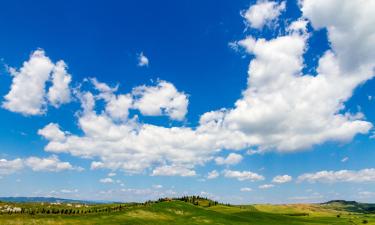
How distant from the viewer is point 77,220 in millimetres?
179625

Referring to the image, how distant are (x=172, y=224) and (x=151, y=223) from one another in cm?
1183

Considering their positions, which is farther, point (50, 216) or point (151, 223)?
point (151, 223)

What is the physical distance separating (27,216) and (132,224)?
4872 cm

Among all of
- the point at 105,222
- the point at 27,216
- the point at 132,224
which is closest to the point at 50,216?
the point at 27,216

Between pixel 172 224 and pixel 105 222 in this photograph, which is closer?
pixel 105 222

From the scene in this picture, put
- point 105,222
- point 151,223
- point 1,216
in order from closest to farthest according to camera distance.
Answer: point 1,216 < point 105,222 < point 151,223

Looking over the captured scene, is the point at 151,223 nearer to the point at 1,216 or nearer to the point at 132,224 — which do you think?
the point at 132,224

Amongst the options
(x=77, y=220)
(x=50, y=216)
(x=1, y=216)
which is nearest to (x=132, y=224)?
(x=77, y=220)

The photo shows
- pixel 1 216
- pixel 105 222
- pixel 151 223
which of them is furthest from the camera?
pixel 151 223

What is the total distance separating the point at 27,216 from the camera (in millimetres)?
172125

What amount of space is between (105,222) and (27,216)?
35.8m

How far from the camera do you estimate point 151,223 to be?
7692 inches

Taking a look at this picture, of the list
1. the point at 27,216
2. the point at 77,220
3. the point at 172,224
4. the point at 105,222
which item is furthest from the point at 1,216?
the point at 172,224

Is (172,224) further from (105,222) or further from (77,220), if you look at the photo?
(77,220)
